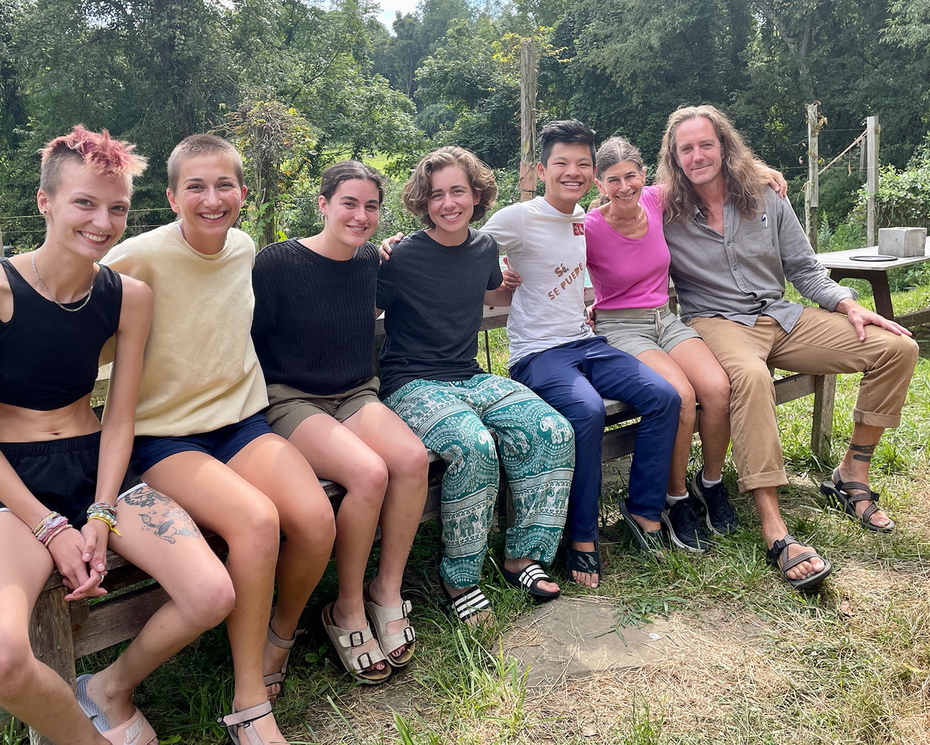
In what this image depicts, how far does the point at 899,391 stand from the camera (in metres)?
3.26

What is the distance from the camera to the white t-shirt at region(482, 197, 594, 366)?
322cm

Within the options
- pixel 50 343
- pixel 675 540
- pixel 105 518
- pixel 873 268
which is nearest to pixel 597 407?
pixel 675 540

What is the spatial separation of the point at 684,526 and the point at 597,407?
671 millimetres

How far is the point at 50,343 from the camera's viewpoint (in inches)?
81.6

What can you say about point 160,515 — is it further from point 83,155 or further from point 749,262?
point 749,262

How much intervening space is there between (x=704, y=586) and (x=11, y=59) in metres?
27.4

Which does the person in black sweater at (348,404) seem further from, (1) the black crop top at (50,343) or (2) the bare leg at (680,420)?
(2) the bare leg at (680,420)

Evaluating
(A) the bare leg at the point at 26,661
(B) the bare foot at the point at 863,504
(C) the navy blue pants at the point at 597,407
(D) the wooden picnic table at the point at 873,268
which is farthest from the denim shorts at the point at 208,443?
(D) the wooden picnic table at the point at 873,268

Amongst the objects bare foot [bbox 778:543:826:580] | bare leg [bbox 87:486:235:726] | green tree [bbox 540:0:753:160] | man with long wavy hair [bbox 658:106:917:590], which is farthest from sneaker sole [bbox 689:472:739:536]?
green tree [bbox 540:0:753:160]

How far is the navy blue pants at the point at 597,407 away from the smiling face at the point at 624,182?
0.60 meters

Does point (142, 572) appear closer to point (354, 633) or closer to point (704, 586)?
point (354, 633)

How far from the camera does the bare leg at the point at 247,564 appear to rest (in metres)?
2.08

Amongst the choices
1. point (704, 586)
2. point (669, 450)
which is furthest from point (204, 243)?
point (704, 586)

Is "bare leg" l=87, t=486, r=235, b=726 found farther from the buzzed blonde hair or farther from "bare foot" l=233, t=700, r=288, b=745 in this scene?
the buzzed blonde hair
